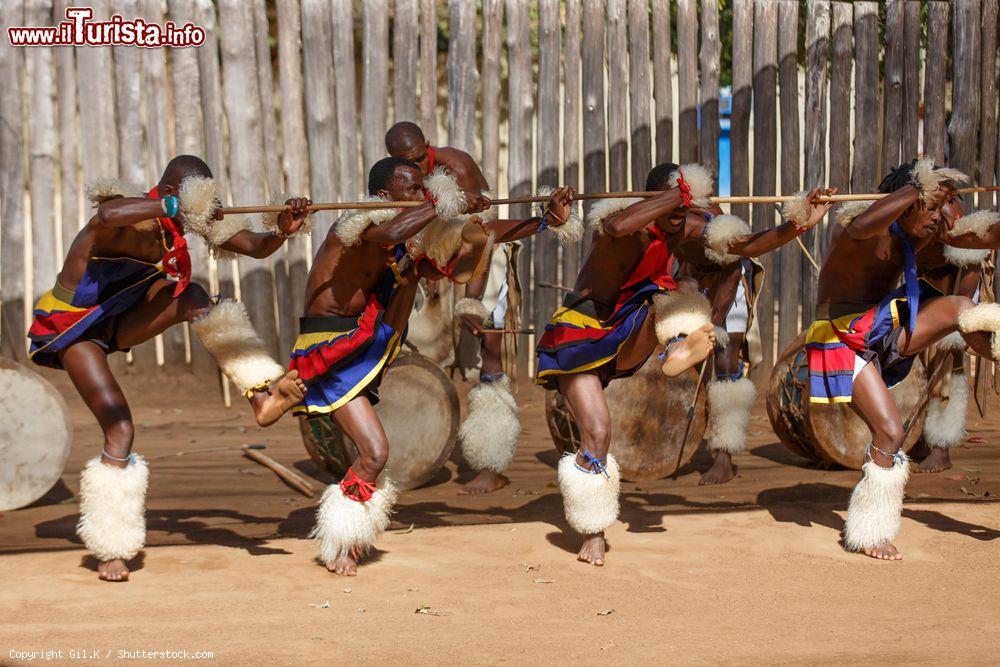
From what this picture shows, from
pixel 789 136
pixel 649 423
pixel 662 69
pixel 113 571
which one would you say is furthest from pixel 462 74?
pixel 113 571

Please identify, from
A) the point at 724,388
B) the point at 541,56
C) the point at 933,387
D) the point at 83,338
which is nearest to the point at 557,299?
the point at 541,56

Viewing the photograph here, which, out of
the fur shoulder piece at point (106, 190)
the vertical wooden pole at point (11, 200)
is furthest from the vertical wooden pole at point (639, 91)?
the fur shoulder piece at point (106, 190)

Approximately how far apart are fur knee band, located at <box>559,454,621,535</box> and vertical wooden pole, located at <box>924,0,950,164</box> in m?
4.83

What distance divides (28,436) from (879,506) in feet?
13.4

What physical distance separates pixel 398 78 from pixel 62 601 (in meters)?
5.04

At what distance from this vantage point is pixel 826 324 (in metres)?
5.10

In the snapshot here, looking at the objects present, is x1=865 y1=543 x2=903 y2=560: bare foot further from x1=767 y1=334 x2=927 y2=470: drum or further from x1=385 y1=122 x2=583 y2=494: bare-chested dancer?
x1=385 y1=122 x2=583 y2=494: bare-chested dancer

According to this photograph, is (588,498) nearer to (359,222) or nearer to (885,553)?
(885,553)

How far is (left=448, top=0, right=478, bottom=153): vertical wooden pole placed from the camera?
8.26 meters

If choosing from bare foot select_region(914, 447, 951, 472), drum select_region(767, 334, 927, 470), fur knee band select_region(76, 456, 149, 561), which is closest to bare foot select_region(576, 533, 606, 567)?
fur knee band select_region(76, 456, 149, 561)

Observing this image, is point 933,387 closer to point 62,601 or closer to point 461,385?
point 461,385

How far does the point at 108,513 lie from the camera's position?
14.9 feet

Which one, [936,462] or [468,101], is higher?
[468,101]

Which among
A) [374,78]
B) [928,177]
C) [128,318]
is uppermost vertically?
[374,78]
